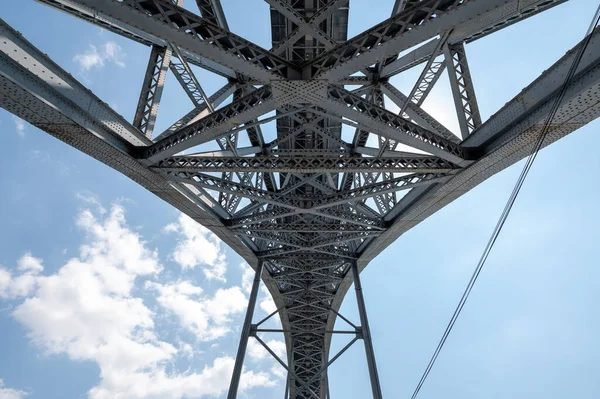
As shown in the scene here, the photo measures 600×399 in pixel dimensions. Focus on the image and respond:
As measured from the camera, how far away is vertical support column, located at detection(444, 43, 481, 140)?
8406 mm

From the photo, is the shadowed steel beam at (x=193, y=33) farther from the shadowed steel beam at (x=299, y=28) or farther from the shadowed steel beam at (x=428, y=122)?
the shadowed steel beam at (x=428, y=122)

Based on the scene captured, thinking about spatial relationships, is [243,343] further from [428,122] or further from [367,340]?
[428,122]

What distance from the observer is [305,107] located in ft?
30.3

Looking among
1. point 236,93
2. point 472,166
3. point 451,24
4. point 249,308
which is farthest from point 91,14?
point 249,308

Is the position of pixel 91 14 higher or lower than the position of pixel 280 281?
lower

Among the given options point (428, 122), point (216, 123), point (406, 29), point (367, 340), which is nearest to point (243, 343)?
point (367, 340)

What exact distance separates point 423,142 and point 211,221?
8388 millimetres

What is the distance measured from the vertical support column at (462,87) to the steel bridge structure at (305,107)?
0.03 meters

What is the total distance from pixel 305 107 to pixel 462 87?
360 centimetres

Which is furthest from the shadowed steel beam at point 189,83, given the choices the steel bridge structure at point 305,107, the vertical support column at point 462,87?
the vertical support column at point 462,87

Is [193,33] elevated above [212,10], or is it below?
below

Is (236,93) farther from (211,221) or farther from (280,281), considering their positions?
(280,281)

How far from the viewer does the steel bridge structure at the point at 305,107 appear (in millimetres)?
5941

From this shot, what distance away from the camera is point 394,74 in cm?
1150
